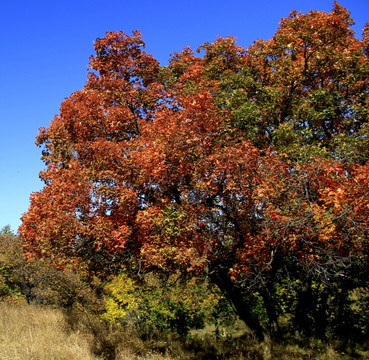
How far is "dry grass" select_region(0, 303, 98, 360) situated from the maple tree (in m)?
2.44

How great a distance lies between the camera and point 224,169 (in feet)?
38.2

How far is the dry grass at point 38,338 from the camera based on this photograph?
9.40m

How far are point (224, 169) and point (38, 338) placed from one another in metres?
8.93

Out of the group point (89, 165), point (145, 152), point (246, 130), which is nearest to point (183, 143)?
point (145, 152)

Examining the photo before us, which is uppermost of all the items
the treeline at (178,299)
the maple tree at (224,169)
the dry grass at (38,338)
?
the maple tree at (224,169)

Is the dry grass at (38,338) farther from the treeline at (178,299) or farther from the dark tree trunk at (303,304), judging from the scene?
the dark tree trunk at (303,304)

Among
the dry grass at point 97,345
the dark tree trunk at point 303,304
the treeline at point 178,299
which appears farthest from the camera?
the treeline at point 178,299

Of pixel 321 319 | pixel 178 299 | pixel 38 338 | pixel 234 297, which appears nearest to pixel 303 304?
pixel 321 319

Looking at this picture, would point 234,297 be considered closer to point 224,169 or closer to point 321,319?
point 321,319

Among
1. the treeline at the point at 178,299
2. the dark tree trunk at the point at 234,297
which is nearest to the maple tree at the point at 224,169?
the dark tree trunk at the point at 234,297

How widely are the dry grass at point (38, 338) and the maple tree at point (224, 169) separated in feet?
8.00

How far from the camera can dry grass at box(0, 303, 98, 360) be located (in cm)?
940

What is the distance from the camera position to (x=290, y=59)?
15.9m

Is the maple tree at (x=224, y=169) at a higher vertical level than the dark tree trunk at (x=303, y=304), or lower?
higher
